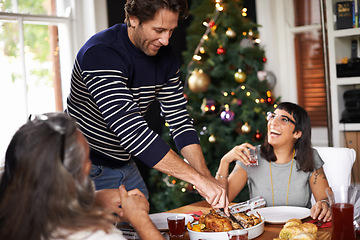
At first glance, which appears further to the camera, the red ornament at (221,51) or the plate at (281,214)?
the red ornament at (221,51)

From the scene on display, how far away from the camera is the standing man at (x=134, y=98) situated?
5.49ft

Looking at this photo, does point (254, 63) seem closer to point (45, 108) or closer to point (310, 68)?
point (310, 68)

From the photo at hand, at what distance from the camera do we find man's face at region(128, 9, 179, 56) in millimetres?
1753

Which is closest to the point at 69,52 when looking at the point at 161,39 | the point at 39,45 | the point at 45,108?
the point at 39,45

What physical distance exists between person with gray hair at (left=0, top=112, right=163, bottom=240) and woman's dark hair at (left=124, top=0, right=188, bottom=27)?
0.75 meters

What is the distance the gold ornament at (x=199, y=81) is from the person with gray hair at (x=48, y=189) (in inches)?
107

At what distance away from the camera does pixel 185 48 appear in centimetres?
A: 442

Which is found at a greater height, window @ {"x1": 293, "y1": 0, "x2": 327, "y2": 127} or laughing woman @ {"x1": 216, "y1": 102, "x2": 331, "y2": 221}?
window @ {"x1": 293, "y1": 0, "x2": 327, "y2": 127}

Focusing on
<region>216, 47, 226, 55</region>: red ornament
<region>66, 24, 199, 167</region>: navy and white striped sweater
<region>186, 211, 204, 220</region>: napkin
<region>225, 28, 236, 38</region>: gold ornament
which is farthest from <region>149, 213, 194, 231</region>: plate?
<region>225, 28, 236, 38</region>: gold ornament

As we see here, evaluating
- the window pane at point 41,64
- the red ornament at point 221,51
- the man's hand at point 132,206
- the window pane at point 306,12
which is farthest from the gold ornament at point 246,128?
the man's hand at point 132,206

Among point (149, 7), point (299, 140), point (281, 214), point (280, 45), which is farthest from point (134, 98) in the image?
point (280, 45)

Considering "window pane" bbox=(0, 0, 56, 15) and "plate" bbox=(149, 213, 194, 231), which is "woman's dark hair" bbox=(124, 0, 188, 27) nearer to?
"plate" bbox=(149, 213, 194, 231)

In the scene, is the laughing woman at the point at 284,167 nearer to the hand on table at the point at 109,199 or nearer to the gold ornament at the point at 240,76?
the hand on table at the point at 109,199

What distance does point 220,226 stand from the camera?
62.7 inches
